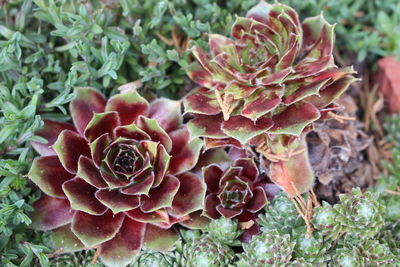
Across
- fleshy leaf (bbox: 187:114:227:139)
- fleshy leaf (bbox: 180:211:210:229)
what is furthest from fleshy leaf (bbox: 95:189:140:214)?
fleshy leaf (bbox: 187:114:227:139)

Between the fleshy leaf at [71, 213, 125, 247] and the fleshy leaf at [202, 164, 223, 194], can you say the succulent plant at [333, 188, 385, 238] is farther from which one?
the fleshy leaf at [71, 213, 125, 247]

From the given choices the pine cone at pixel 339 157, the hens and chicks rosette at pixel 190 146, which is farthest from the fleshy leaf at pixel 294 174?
the pine cone at pixel 339 157

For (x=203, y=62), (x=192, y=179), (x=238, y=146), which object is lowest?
(x=192, y=179)

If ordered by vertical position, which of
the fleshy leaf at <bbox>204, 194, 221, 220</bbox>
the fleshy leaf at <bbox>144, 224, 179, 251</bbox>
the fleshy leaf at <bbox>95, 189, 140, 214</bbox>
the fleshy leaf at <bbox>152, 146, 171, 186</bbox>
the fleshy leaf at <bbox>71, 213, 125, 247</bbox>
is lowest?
the fleshy leaf at <bbox>144, 224, 179, 251</bbox>

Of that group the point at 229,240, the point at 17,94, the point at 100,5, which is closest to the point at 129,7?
the point at 100,5

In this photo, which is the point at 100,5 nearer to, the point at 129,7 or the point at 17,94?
the point at 129,7

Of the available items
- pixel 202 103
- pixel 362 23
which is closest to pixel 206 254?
pixel 202 103

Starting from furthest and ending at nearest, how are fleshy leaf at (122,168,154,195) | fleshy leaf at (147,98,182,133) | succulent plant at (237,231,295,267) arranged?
1. fleshy leaf at (147,98,182,133)
2. fleshy leaf at (122,168,154,195)
3. succulent plant at (237,231,295,267)
